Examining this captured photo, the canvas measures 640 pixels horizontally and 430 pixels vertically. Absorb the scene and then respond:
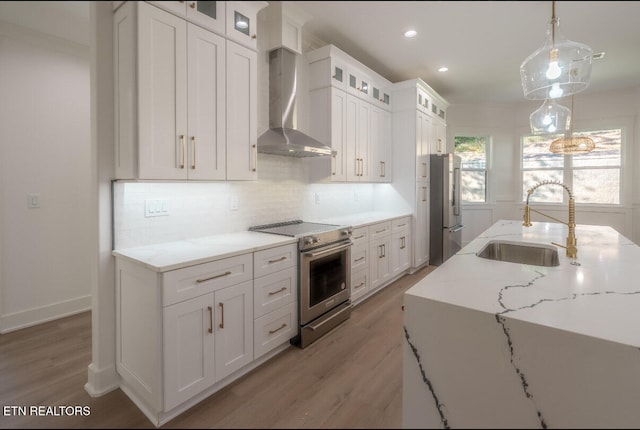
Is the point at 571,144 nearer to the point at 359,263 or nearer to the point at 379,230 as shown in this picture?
the point at 359,263

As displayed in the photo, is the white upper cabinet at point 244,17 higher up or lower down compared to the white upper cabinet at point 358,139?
lower down

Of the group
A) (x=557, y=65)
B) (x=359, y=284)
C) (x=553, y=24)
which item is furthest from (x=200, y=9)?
(x=359, y=284)

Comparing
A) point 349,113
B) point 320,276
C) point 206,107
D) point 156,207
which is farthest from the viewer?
point 349,113

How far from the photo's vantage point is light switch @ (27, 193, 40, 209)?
8.20 ft

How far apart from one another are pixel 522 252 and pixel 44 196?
371cm

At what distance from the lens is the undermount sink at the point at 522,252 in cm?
192

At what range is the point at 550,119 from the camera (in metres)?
1.69

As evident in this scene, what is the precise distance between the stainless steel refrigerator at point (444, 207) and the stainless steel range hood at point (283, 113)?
7.41ft

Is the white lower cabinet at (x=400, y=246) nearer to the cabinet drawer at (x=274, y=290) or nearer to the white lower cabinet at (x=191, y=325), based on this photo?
the cabinet drawer at (x=274, y=290)

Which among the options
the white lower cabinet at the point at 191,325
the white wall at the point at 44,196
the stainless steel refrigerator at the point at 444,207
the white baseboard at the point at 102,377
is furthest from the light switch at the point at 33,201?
the stainless steel refrigerator at the point at 444,207

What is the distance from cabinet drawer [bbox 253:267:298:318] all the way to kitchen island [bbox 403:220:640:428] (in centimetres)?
119

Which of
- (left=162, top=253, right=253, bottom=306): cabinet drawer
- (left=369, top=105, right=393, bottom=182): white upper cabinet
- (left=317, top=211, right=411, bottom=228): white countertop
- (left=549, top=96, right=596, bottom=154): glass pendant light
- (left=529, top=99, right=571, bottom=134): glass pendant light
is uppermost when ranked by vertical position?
(left=369, top=105, right=393, bottom=182): white upper cabinet

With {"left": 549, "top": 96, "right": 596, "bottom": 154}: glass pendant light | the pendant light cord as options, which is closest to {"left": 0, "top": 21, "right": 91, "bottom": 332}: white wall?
the pendant light cord

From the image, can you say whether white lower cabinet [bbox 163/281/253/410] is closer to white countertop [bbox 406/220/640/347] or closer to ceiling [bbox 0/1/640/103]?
white countertop [bbox 406/220/640/347]
